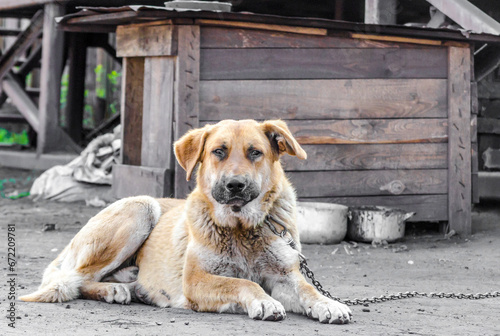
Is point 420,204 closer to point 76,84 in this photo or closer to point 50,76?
point 50,76

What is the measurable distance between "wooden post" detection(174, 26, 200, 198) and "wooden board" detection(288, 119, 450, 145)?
1169mm

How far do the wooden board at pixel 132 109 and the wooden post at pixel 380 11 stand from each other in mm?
3030

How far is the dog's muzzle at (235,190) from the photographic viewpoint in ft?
13.2

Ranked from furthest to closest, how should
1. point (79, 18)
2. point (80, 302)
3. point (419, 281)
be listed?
point (79, 18) < point (419, 281) < point (80, 302)

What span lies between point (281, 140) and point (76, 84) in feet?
32.0

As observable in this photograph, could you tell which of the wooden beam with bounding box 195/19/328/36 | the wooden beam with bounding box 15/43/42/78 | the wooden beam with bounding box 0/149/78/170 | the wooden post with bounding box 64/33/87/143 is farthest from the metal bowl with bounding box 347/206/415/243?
the wooden beam with bounding box 15/43/42/78

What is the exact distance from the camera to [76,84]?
524 inches

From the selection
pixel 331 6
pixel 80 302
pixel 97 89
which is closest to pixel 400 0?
pixel 331 6

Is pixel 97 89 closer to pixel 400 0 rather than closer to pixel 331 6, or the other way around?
pixel 331 6

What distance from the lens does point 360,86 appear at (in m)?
7.91

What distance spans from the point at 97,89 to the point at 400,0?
9.44 metres

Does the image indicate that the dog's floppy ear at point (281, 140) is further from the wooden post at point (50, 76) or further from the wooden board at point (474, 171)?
the wooden post at point (50, 76)

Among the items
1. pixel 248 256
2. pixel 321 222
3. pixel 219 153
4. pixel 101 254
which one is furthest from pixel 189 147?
pixel 321 222

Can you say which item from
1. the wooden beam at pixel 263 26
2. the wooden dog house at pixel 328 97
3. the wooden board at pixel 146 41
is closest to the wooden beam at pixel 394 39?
the wooden dog house at pixel 328 97
